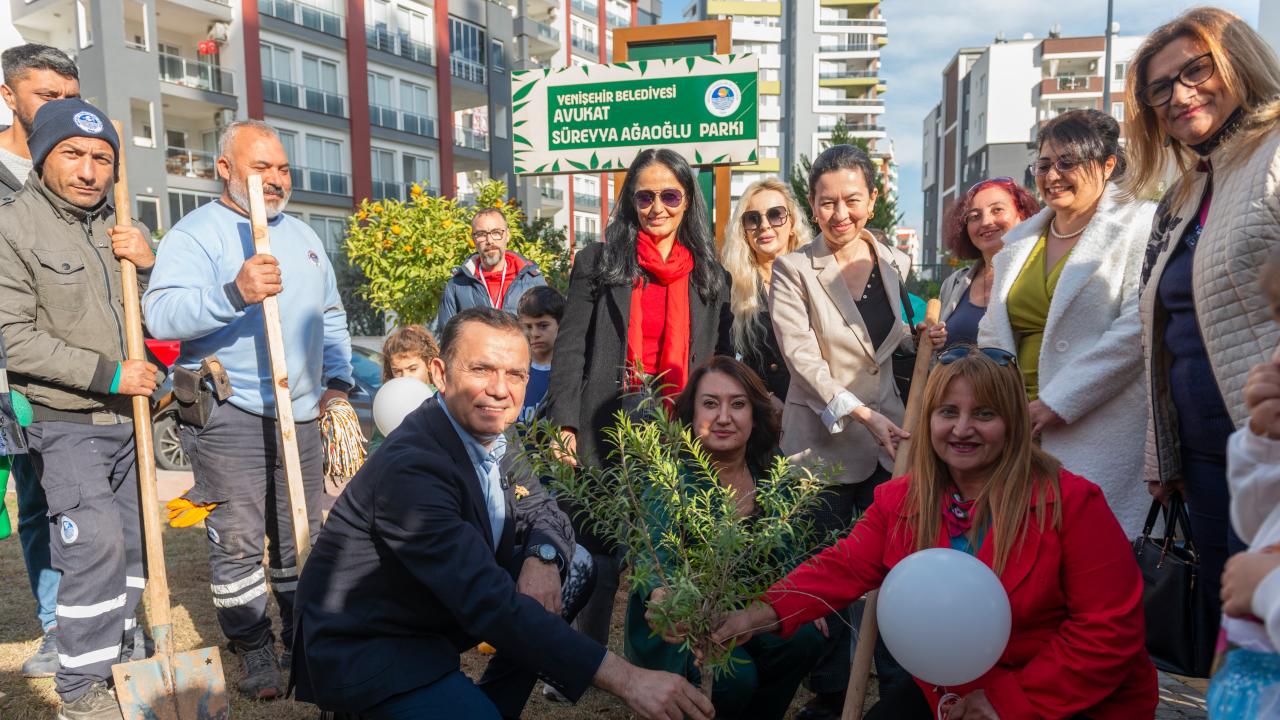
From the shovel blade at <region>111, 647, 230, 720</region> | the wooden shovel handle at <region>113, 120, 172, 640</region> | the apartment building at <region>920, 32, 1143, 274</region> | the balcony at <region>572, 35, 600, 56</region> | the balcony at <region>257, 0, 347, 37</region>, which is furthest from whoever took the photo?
the apartment building at <region>920, 32, 1143, 274</region>

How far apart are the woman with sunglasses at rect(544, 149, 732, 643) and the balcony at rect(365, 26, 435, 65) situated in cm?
2767

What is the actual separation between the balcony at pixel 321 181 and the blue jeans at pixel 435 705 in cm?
2562

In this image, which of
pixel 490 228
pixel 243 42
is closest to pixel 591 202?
pixel 243 42

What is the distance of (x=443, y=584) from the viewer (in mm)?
2176

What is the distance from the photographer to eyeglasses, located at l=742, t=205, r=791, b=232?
422cm

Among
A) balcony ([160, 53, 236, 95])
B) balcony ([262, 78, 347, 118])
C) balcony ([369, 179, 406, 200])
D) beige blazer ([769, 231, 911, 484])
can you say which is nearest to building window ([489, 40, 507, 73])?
balcony ([369, 179, 406, 200])

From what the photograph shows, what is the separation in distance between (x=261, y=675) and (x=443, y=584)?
178 centimetres

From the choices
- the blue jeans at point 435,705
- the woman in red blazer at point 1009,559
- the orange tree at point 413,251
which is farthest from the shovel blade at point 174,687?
the orange tree at point 413,251

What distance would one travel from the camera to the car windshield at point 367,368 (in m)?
8.35

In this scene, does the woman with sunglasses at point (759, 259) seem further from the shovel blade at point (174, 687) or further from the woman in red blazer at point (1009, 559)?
the shovel blade at point (174, 687)

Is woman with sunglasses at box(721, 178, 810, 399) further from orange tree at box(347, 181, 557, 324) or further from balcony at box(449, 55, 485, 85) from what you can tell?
balcony at box(449, 55, 485, 85)

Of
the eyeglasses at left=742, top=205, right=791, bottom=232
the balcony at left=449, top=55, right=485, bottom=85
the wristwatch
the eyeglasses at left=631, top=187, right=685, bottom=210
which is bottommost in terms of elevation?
the wristwatch

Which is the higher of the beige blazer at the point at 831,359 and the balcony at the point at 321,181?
the balcony at the point at 321,181

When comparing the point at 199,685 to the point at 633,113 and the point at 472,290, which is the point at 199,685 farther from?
the point at 633,113
